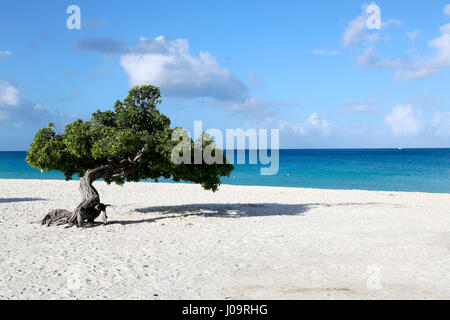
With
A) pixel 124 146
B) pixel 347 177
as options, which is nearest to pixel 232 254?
pixel 124 146

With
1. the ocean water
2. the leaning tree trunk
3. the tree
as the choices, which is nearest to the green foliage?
the tree

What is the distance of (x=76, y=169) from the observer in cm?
1814

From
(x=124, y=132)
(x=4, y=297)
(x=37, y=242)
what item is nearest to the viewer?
(x=4, y=297)

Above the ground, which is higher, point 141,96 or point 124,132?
point 141,96

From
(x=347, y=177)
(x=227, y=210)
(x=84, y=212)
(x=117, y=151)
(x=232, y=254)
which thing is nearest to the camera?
(x=232, y=254)

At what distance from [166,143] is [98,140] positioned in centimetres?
284

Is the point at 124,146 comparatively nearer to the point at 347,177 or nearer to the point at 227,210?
the point at 227,210

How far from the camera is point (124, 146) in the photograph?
1536 cm

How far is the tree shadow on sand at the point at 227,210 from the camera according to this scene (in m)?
18.7

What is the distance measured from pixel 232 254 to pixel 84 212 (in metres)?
7.85

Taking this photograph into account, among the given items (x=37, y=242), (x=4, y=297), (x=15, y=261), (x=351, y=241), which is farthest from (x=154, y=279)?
(x=351, y=241)

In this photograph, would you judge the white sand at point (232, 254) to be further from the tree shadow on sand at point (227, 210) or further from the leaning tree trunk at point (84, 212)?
the leaning tree trunk at point (84, 212)

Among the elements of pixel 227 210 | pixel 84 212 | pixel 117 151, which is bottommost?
pixel 227 210

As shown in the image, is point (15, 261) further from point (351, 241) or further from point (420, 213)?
point (420, 213)
